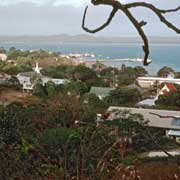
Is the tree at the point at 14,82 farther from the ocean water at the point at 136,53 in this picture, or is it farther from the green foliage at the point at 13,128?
the green foliage at the point at 13,128

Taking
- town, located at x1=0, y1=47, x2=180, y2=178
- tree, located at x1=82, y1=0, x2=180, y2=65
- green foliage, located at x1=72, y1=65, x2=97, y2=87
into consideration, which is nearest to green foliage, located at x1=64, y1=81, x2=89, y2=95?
town, located at x1=0, y1=47, x2=180, y2=178

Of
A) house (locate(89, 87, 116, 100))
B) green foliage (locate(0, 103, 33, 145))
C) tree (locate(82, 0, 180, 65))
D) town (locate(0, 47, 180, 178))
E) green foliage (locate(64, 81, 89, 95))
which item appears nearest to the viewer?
tree (locate(82, 0, 180, 65))

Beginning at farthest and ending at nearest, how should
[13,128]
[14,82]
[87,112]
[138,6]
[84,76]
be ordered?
1. [84,76]
2. [14,82]
3. [87,112]
4. [13,128]
5. [138,6]

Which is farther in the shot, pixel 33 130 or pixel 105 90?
pixel 105 90

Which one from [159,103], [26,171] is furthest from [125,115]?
[26,171]

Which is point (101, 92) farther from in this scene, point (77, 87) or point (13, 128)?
point (13, 128)

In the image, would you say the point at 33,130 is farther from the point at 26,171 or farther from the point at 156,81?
the point at 156,81

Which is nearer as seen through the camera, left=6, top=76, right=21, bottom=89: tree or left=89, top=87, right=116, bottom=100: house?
left=89, top=87, right=116, bottom=100: house

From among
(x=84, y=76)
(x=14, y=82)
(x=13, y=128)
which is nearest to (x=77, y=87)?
(x=84, y=76)

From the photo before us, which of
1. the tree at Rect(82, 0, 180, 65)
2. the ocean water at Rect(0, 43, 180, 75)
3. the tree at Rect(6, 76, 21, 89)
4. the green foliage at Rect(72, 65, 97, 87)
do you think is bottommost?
the ocean water at Rect(0, 43, 180, 75)

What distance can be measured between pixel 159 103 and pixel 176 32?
54.9ft

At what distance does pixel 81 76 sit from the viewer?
22.2 m

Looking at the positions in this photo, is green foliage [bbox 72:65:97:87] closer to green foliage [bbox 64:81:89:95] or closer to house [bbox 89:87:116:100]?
green foliage [bbox 64:81:89:95]

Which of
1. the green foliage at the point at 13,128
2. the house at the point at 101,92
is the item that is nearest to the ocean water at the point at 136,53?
the house at the point at 101,92
